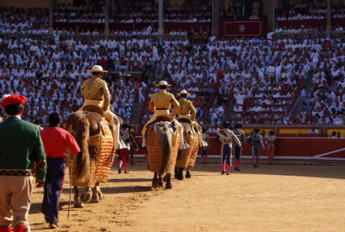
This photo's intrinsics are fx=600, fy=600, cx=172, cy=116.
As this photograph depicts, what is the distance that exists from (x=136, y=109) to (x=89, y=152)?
1946 centimetres

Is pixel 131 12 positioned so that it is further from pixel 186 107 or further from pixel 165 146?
pixel 165 146

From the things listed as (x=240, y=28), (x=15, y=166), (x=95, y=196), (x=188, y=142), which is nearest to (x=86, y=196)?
(x=95, y=196)

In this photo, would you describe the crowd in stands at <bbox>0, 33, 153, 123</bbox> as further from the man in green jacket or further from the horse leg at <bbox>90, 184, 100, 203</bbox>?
the man in green jacket

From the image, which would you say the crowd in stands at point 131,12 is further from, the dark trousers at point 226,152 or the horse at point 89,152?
the horse at point 89,152

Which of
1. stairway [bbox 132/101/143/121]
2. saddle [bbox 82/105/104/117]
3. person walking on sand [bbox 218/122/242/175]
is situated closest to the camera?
saddle [bbox 82/105/104/117]

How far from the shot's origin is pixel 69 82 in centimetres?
3066

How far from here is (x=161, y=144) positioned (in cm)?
1255

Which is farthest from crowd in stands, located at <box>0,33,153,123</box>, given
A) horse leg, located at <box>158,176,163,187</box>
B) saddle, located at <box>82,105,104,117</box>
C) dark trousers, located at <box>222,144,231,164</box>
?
saddle, located at <box>82,105,104,117</box>

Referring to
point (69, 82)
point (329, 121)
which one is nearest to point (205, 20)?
point (69, 82)

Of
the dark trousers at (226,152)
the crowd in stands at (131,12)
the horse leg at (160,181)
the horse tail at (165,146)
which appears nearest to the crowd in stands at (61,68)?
the crowd in stands at (131,12)

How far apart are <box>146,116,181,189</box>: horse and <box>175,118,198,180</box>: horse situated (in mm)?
2235

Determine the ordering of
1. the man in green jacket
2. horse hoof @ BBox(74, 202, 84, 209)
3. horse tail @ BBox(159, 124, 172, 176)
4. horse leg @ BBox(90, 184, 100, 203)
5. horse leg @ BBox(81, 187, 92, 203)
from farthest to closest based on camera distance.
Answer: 1. horse tail @ BBox(159, 124, 172, 176)
2. horse leg @ BBox(90, 184, 100, 203)
3. horse leg @ BBox(81, 187, 92, 203)
4. horse hoof @ BBox(74, 202, 84, 209)
5. the man in green jacket

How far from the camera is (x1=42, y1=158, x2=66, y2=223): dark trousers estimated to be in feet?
26.3

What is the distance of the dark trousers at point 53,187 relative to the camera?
316 inches
